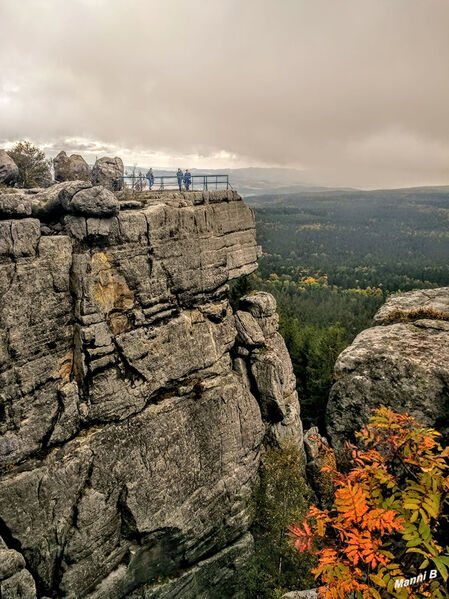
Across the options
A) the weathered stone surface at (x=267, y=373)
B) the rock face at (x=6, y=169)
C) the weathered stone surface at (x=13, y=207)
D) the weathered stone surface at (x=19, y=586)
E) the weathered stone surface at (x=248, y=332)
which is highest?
the rock face at (x=6, y=169)

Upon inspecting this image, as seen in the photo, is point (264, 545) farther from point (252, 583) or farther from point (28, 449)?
point (28, 449)

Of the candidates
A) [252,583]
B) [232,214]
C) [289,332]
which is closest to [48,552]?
[252,583]

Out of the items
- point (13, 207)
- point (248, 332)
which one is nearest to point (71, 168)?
point (13, 207)

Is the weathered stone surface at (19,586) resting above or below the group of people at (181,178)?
below

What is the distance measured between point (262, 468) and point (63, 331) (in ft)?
55.5

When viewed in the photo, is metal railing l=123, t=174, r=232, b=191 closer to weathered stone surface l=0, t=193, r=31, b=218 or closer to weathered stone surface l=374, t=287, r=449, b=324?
weathered stone surface l=0, t=193, r=31, b=218

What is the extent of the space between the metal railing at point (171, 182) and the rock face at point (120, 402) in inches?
92.0

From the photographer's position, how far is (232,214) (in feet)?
100

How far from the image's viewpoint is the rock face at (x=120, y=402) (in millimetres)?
19875

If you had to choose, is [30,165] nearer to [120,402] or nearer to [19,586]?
[120,402]

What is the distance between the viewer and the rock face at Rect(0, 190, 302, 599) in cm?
1988

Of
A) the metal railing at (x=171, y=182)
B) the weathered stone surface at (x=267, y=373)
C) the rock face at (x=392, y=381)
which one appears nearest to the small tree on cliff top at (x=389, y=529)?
the rock face at (x=392, y=381)

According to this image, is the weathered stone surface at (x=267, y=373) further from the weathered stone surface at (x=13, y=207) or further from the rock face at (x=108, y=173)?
the weathered stone surface at (x=13, y=207)

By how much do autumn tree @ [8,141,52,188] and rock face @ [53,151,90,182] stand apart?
2.52 meters
